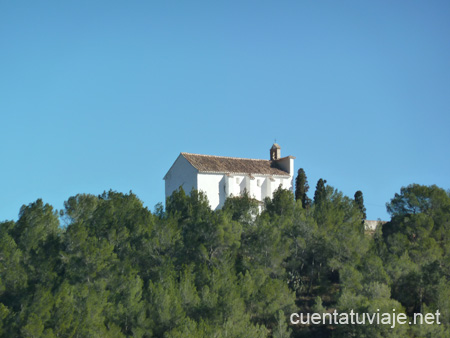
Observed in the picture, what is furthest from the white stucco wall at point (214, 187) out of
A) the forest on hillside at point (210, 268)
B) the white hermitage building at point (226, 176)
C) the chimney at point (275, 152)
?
the chimney at point (275, 152)

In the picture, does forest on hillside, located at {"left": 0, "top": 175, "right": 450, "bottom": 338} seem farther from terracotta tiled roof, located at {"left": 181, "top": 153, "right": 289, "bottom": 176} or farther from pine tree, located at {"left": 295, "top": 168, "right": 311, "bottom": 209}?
pine tree, located at {"left": 295, "top": 168, "right": 311, "bottom": 209}

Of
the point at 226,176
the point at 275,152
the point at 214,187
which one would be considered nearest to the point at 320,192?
the point at 275,152

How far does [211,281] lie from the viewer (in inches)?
1357

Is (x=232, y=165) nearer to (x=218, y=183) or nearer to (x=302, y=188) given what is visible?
(x=218, y=183)

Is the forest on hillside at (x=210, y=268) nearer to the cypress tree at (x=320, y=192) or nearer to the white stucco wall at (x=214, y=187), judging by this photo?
the white stucco wall at (x=214, y=187)

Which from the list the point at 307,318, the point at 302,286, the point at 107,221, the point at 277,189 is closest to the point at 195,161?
the point at 277,189

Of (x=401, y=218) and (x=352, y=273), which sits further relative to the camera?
(x=401, y=218)

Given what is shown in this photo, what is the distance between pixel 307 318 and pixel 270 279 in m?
3.50

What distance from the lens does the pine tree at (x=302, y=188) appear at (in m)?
54.7

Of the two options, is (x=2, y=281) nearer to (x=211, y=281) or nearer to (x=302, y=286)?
(x=211, y=281)

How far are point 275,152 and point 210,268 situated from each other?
900 inches

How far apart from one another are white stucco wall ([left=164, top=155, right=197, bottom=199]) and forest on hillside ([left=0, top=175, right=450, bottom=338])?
3.10m

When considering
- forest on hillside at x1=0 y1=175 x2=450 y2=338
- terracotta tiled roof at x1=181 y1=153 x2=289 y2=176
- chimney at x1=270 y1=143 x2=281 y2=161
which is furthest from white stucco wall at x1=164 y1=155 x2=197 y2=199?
chimney at x1=270 y1=143 x2=281 y2=161

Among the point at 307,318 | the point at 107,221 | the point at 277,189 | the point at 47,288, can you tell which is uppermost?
the point at 277,189
